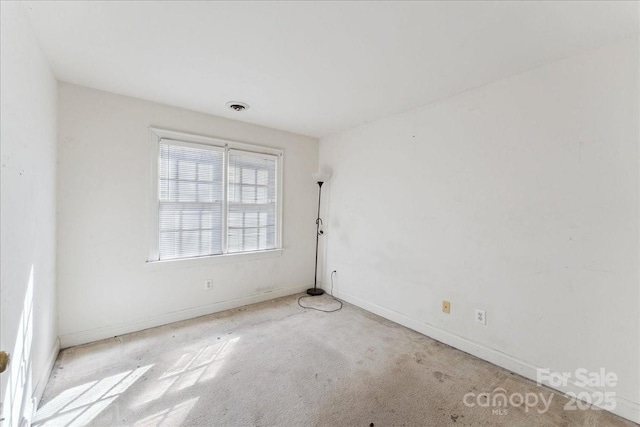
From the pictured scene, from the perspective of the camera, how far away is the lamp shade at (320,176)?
3.76 metres

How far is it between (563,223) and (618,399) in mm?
1106

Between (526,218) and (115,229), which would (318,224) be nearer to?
(115,229)

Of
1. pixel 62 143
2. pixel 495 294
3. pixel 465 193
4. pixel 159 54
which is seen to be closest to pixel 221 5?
pixel 159 54

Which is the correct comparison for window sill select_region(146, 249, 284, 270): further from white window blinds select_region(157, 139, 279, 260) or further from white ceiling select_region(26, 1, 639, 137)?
white ceiling select_region(26, 1, 639, 137)

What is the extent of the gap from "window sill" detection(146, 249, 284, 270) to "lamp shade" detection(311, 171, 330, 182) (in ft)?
3.54

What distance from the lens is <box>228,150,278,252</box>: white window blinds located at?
11.1 ft

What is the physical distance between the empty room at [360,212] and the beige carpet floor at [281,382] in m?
0.02

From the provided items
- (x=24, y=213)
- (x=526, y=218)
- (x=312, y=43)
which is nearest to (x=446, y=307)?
(x=526, y=218)

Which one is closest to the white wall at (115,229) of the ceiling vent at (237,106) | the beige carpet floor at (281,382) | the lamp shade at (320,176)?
the beige carpet floor at (281,382)

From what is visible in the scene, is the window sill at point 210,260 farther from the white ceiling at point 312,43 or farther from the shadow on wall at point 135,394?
the white ceiling at point 312,43

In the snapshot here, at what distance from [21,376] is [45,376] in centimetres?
64

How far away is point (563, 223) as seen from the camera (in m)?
1.94

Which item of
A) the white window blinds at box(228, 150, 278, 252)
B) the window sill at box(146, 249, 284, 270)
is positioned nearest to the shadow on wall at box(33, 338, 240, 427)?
the window sill at box(146, 249, 284, 270)

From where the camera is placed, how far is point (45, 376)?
76.0 inches
